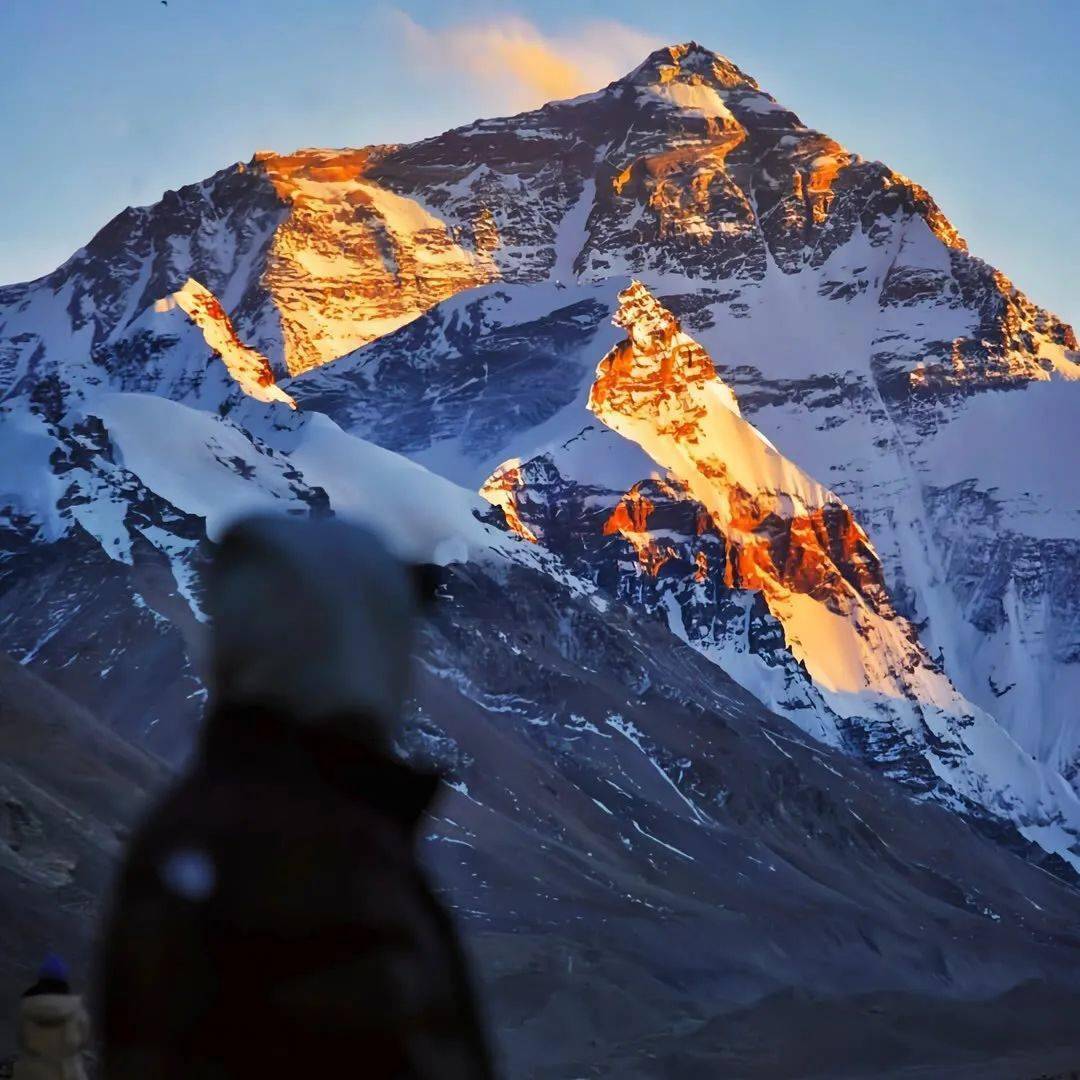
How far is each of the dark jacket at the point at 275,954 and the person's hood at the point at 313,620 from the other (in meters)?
0.18

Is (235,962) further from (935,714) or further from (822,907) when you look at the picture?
(935,714)

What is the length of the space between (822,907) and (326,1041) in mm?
94632

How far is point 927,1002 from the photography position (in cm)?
9462

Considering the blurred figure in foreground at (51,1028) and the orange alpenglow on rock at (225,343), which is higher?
the orange alpenglow on rock at (225,343)

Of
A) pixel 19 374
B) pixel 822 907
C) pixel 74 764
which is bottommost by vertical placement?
pixel 74 764

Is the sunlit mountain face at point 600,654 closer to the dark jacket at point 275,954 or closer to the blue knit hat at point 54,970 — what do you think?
the blue knit hat at point 54,970

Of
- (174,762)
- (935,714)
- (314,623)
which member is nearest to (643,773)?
(174,762)

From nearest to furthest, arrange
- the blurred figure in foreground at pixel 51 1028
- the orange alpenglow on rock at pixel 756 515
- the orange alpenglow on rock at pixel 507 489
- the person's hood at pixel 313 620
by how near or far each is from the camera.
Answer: the person's hood at pixel 313 620 → the blurred figure in foreground at pixel 51 1028 → the orange alpenglow on rock at pixel 507 489 → the orange alpenglow on rock at pixel 756 515

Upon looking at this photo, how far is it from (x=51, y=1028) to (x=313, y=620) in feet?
5.81

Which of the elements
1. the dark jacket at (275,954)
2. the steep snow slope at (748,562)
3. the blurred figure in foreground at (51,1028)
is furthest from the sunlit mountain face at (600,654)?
the dark jacket at (275,954)

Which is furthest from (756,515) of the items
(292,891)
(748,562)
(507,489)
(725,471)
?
(292,891)

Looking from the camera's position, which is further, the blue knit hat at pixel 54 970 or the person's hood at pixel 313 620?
the blue knit hat at pixel 54 970

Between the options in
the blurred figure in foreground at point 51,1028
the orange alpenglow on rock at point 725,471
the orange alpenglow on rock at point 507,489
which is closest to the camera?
the blurred figure in foreground at point 51,1028

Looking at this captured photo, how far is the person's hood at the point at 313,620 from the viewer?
327cm
